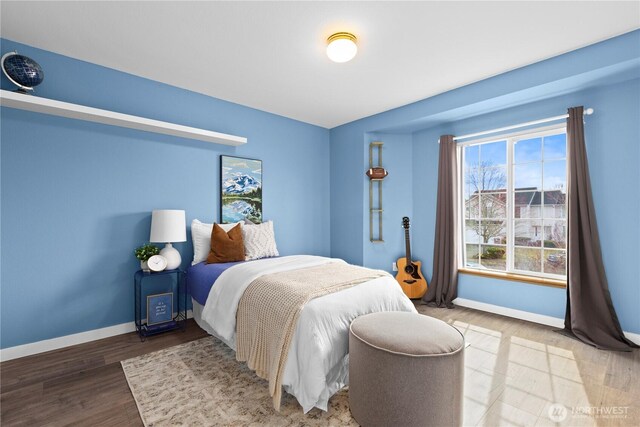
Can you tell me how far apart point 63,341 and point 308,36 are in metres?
3.40

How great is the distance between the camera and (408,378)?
59.3 inches

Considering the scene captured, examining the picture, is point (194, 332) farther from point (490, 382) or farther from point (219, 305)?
point (490, 382)

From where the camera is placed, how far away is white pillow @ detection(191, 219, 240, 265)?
126 inches

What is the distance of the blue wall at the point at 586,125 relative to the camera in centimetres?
259

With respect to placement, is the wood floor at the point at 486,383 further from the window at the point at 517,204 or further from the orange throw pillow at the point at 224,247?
the window at the point at 517,204

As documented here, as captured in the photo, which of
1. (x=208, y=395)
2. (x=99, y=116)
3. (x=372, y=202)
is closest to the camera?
(x=208, y=395)

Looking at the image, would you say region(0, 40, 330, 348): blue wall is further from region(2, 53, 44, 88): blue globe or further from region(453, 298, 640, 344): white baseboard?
region(453, 298, 640, 344): white baseboard

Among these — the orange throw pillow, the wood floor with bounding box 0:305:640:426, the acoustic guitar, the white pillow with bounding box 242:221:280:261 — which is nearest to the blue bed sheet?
the orange throw pillow

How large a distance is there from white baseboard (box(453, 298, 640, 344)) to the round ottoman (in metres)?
2.23

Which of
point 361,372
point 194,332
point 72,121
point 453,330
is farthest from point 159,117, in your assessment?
point 453,330

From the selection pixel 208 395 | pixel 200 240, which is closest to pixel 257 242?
pixel 200 240

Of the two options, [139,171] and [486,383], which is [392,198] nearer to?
[486,383]

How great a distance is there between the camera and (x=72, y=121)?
2701mm

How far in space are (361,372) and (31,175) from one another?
10.1 feet
